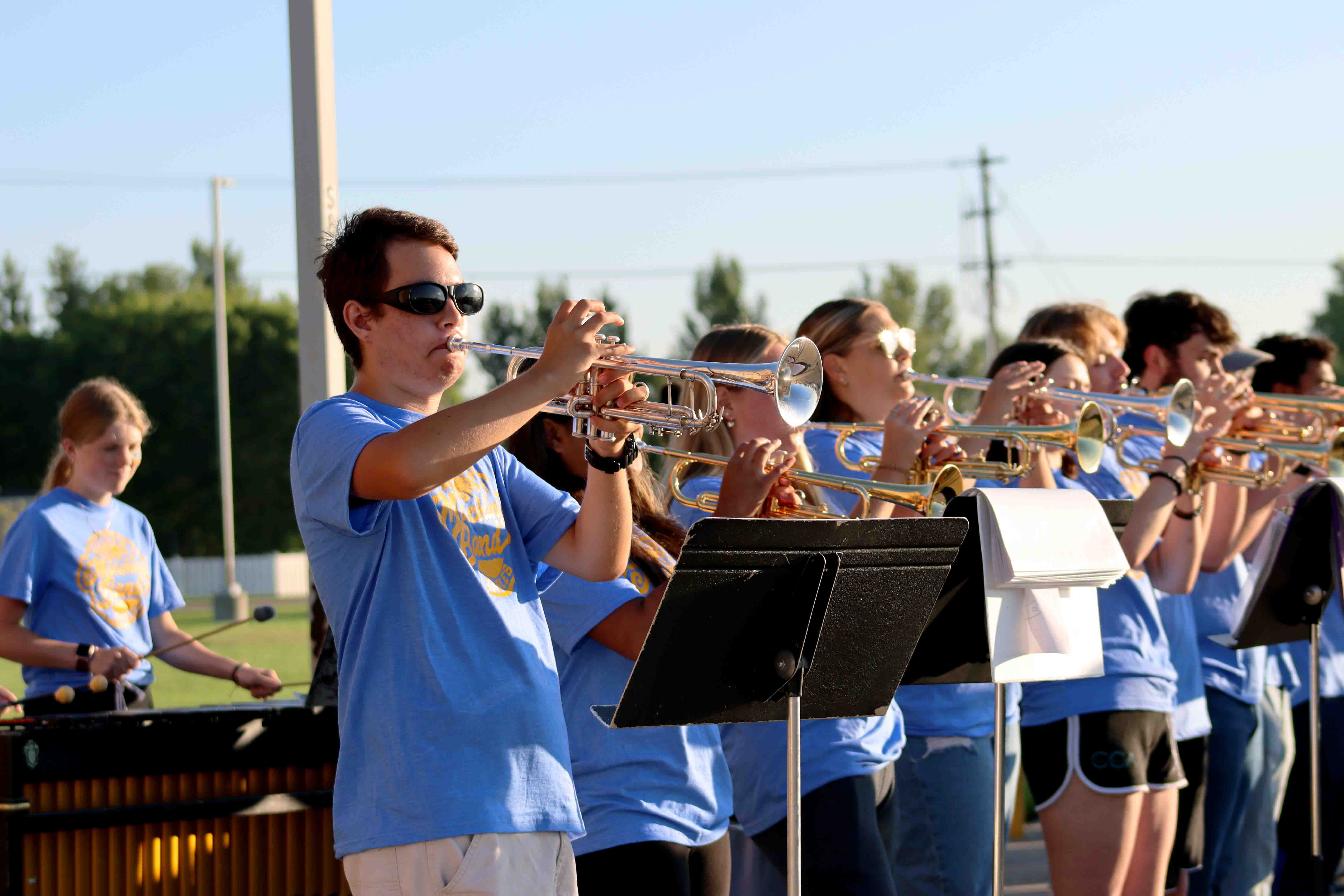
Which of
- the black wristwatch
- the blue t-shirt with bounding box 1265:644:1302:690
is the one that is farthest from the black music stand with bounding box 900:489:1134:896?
the blue t-shirt with bounding box 1265:644:1302:690

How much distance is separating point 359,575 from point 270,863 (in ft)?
5.61

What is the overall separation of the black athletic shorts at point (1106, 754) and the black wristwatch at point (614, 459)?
2.10 meters

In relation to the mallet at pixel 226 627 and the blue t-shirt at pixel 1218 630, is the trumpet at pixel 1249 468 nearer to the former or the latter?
the blue t-shirt at pixel 1218 630

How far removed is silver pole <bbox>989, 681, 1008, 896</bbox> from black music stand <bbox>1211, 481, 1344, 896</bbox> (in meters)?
1.31

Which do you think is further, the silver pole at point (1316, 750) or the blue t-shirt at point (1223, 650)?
the blue t-shirt at point (1223, 650)

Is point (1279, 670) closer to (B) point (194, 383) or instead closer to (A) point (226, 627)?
(A) point (226, 627)

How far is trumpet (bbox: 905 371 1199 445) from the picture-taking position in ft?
16.0

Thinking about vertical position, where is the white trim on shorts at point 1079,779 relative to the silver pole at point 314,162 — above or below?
below

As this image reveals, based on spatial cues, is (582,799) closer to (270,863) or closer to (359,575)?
(359,575)

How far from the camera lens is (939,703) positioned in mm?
4203

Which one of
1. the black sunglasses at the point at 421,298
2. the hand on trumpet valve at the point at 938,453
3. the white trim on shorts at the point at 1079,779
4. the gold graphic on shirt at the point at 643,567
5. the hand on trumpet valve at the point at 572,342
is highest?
the black sunglasses at the point at 421,298

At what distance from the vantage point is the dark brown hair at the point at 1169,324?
5836 mm

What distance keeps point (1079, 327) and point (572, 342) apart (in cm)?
337

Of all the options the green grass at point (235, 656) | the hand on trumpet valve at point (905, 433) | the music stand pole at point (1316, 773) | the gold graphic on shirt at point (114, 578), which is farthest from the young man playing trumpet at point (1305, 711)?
the green grass at point (235, 656)
